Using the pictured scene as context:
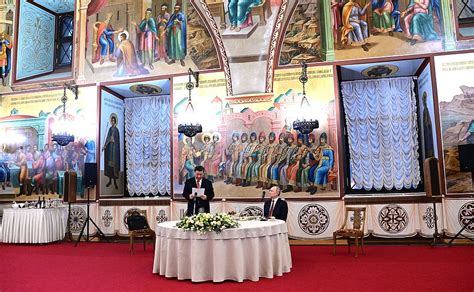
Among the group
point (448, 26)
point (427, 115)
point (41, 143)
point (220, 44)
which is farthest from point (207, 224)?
point (41, 143)

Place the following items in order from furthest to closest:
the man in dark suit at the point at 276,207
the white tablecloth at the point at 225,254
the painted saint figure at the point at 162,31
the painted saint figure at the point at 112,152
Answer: the painted saint figure at the point at 112,152, the painted saint figure at the point at 162,31, the man in dark suit at the point at 276,207, the white tablecloth at the point at 225,254

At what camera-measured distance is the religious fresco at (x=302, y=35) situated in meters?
9.86

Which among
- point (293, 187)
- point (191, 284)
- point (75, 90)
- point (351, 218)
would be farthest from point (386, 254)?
point (75, 90)

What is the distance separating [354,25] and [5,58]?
986 cm

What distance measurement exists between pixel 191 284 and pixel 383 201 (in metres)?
5.42

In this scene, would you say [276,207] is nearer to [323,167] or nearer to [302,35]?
[323,167]

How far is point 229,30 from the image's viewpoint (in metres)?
10.2

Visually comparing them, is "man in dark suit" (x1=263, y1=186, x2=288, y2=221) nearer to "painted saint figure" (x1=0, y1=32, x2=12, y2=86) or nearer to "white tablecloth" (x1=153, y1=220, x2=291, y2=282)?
"white tablecloth" (x1=153, y1=220, x2=291, y2=282)

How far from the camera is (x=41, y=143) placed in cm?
1164

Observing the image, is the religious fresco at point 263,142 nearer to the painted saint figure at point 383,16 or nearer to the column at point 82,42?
the painted saint figure at point 383,16

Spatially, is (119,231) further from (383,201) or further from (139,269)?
(383,201)

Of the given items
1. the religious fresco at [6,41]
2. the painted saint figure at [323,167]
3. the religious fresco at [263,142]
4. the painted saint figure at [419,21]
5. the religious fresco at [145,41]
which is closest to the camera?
the painted saint figure at [419,21]

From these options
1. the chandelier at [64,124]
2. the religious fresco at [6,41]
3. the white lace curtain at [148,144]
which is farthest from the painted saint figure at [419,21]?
the religious fresco at [6,41]

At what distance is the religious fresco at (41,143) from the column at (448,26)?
28.4 feet
